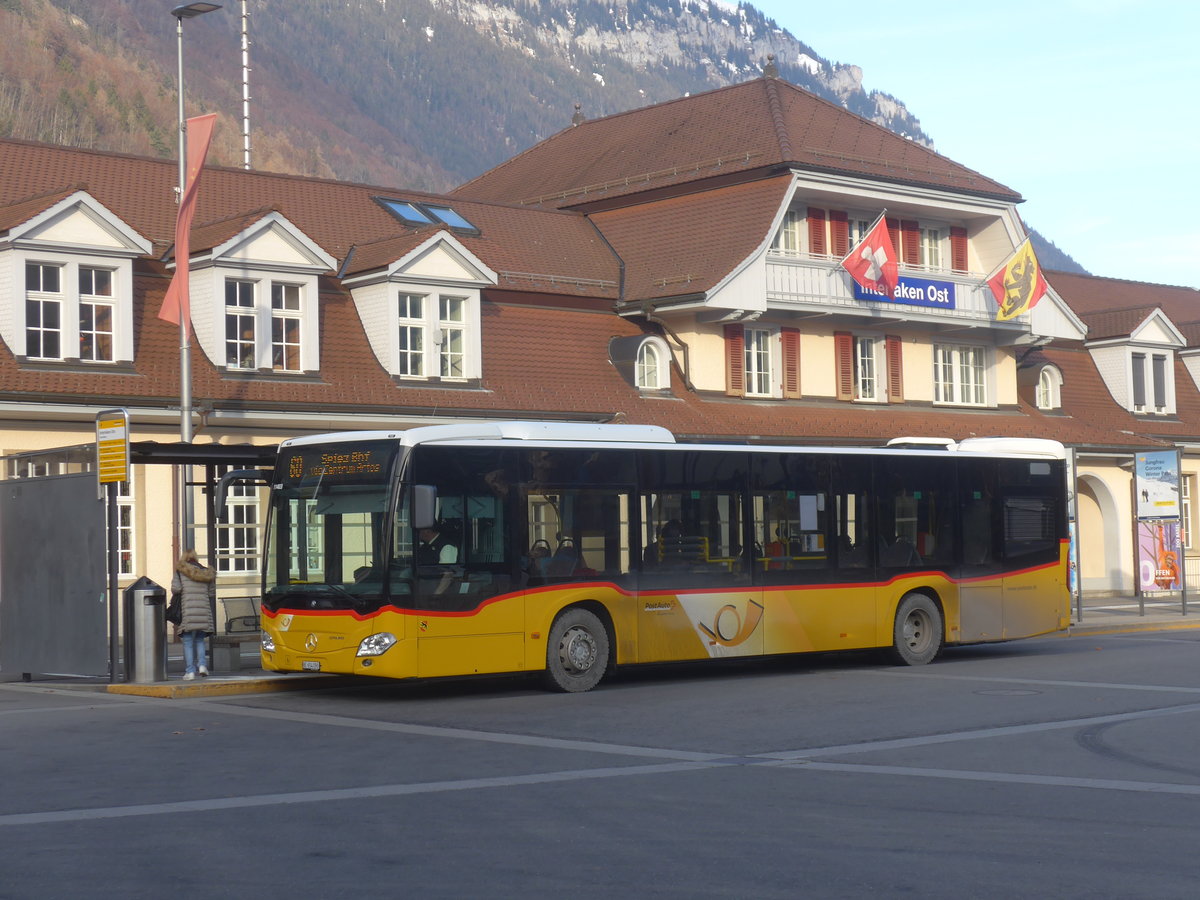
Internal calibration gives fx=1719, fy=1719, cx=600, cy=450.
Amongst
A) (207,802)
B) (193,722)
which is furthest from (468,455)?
(207,802)

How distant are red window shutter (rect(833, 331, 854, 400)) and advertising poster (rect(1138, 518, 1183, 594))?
23.6 feet

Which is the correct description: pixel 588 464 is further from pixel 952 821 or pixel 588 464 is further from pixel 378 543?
pixel 952 821

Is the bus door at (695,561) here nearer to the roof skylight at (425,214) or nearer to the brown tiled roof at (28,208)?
the brown tiled roof at (28,208)

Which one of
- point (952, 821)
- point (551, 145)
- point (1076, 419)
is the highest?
point (551, 145)

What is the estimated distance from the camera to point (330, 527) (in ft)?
60.4

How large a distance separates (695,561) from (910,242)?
821 inches

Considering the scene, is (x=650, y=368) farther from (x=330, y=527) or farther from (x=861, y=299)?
(x=330, y=527)

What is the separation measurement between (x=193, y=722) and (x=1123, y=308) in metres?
35.8

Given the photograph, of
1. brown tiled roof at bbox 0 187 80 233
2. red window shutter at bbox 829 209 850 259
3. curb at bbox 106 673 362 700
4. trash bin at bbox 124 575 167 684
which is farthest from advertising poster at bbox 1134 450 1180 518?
trash bin at bbox 124 575 167 684

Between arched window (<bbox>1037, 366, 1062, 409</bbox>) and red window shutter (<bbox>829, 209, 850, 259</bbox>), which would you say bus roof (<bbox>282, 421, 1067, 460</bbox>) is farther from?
arched window (<bbox>1037, 366, 1062, 409</bbox>)

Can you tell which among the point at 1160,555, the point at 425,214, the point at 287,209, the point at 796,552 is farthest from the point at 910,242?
the point at 796,552

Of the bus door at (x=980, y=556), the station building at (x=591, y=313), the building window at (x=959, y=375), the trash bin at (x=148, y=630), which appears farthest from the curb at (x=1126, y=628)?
the trash bin at (x=148, y=630)

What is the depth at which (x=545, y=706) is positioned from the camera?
17.6 m

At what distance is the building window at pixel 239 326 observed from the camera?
93.0 feet
